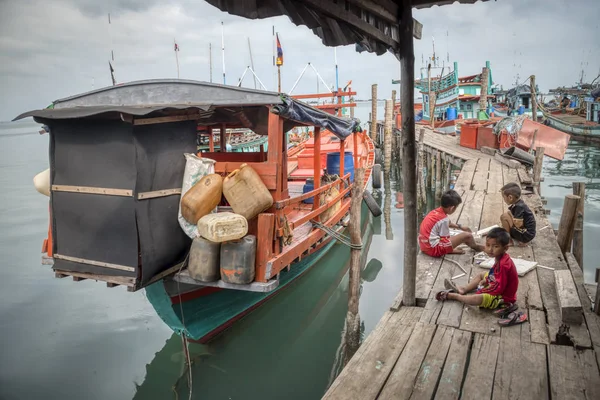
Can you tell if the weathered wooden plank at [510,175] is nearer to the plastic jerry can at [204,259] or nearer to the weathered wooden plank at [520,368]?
the weathered wooden plank at [520,368]

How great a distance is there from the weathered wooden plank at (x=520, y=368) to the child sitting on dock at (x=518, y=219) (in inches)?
90.4

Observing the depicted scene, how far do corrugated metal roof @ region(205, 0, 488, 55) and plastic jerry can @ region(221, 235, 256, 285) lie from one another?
224 cm

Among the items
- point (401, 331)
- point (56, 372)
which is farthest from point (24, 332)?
point (401, 331)

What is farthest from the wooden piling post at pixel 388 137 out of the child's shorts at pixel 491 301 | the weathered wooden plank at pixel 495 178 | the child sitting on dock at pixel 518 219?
the child's shorts at pixel 491 301

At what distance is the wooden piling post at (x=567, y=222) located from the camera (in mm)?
5664

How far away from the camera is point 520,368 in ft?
10.1

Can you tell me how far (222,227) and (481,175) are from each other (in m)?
8.91

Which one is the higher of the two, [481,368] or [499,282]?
[499,282]

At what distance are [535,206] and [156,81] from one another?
7142 mm

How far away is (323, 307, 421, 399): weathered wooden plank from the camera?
9.57 ft

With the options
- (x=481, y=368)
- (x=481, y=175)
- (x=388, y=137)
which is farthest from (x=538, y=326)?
(x=388, y=137)

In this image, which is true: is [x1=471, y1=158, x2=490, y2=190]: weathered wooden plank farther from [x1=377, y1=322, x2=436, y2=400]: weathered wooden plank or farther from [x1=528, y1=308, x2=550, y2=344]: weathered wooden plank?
[x1=377, y1=322, x2=436, y2=400]: weathered wooden plank

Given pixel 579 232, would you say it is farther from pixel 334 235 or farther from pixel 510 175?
pixel 510 175

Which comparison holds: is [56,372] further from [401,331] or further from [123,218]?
[401,331]
